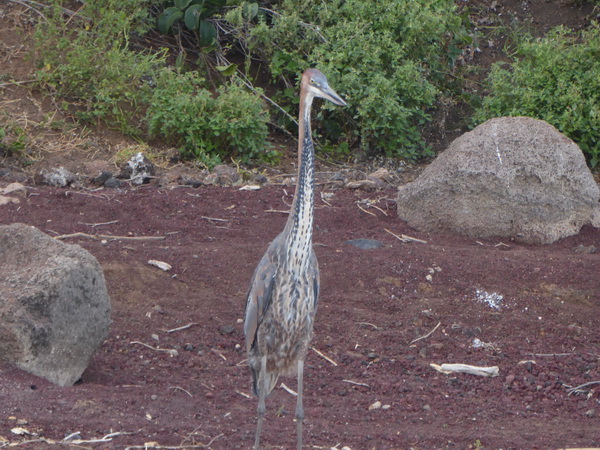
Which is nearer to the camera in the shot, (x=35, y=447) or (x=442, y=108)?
(x=35, y=447)

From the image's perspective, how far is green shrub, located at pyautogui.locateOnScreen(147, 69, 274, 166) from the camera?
33.4 feet

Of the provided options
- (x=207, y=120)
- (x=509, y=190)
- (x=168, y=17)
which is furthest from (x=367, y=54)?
(x=509, y=190)

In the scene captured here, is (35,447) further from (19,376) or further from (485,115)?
(485,115)

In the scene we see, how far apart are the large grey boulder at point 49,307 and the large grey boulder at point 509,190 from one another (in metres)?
4.02

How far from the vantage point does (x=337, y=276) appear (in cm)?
731

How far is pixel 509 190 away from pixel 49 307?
4.78 metres

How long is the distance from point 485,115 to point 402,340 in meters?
5.38

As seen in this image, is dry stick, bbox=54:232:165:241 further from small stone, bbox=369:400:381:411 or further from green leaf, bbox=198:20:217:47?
green leaf, bbox=198:20:217:47

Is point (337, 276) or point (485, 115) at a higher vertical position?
point (485, 115)

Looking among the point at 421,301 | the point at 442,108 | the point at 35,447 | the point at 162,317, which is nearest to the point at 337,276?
the point at 421,301

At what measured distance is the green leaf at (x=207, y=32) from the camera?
454 inches

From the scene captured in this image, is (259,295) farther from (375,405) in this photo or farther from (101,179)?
(101,179)

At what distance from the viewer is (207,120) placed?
1030cm

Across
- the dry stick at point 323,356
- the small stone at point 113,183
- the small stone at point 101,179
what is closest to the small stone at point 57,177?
the small stone at point 101,179
